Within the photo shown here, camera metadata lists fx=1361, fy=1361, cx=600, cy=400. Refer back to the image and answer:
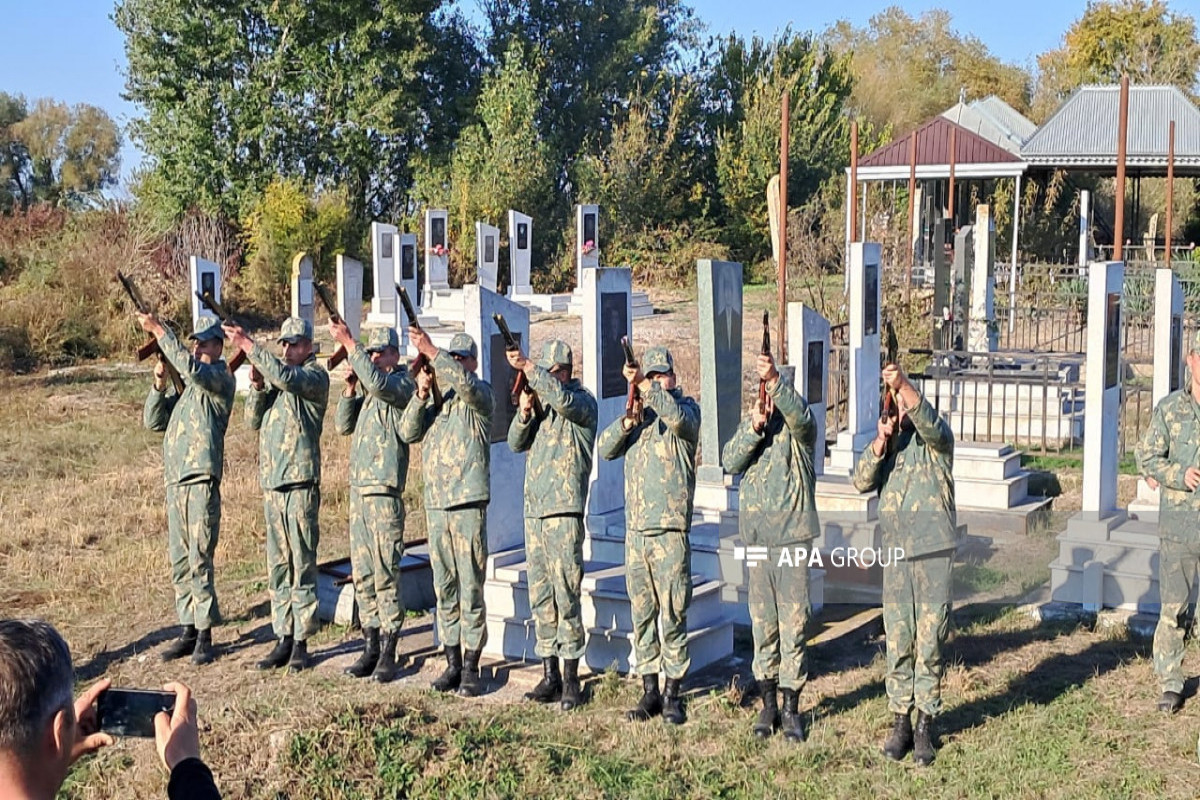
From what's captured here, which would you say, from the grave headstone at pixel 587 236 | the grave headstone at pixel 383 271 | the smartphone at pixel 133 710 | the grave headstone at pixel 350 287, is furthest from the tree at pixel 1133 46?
the smartphone at pixel 133 710

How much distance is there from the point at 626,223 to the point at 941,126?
9.57 meters

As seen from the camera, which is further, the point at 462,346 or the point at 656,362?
the point at 462,346

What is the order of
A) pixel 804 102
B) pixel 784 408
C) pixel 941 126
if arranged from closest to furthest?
pixel 784 408, pixel 941 126, pixel 804 102

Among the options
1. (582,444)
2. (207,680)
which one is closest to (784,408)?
(582,444)

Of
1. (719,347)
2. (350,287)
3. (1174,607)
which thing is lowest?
(1174,607)

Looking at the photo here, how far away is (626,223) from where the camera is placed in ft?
117

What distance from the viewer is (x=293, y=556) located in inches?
320

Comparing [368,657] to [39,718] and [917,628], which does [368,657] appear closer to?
[917,628]

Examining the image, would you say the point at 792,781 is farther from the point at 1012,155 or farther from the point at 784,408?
the point at 1012,155

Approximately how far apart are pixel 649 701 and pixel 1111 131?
2552cm

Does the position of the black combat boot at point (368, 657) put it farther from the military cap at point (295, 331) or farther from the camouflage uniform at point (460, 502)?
the military cap at point (295, 331)

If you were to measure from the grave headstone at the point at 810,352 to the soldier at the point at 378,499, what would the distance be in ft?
12.6

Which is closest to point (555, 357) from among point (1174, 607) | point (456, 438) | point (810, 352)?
point (456, 438)

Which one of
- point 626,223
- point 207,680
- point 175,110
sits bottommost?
point 207,680
